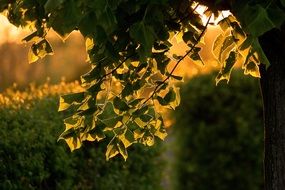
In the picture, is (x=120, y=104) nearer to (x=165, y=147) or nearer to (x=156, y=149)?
(x=156, y=149)

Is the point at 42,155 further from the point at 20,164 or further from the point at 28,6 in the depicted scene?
the point at 28,6

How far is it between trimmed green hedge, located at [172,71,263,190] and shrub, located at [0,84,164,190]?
260 centimetres

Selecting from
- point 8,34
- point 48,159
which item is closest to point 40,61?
point 8,34

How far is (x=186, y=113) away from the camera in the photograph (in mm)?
10945

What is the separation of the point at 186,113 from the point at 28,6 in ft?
23.2

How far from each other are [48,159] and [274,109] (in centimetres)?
231

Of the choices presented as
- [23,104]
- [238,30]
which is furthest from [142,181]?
[238,30]

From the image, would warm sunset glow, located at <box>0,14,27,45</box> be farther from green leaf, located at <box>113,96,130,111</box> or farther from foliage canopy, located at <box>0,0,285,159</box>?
green leaf, located at <box>113,96,130,111</box>

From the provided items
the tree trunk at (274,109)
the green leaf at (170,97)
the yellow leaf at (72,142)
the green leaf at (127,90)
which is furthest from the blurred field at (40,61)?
the green leaf at (127,90)

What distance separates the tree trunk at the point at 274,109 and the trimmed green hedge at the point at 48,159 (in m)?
1.05

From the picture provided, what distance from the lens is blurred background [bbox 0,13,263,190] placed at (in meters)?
6.31

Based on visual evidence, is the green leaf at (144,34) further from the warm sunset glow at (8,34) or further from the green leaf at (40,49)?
the warm sunset glow at (8,34)

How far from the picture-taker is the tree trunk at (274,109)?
5027mm

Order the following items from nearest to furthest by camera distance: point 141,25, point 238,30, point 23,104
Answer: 1. point 141,25
2. point 238,30
3. point 23,104
